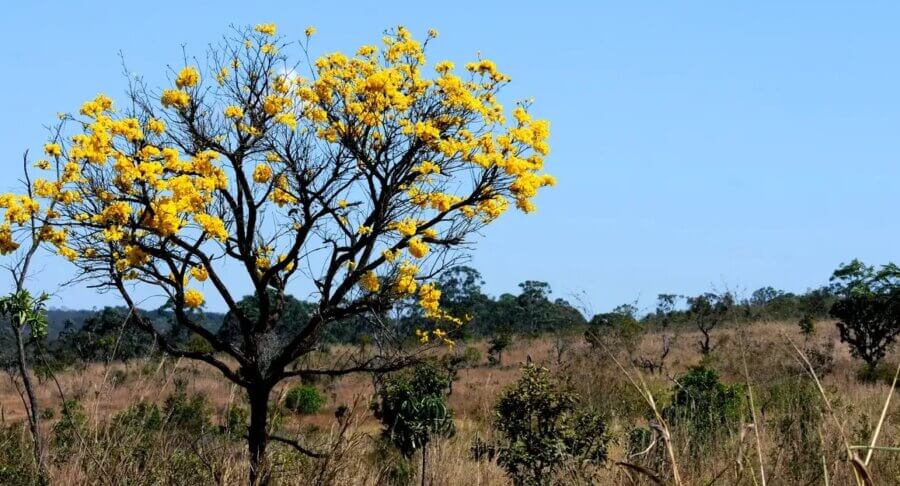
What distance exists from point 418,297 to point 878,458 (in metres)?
5.48

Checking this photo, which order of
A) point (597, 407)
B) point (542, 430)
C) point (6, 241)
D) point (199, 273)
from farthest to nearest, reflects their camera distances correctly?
point (597, 407), point (199, 273), point (6, 241), point (542, 430)

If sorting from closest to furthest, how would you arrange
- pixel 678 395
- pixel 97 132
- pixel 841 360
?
pixel 97 132 → pixel 678 395 → pixel 841 360

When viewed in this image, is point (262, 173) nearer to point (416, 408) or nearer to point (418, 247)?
point (418, 247)

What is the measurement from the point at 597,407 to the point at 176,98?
8202 millimetres

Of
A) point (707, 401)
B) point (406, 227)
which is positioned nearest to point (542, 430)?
point (406, 227)

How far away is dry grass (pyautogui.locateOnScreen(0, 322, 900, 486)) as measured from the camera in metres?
3.52

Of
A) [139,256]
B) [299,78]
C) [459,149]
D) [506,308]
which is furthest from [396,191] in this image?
[506,308]

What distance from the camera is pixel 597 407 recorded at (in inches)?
613

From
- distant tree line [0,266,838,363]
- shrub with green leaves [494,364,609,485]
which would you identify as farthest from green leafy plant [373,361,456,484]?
distant tree line [0,266,838,363]

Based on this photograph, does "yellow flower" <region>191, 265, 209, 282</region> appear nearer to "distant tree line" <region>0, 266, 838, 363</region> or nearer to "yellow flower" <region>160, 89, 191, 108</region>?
"yellow flower" <region>160, 89, 191, 108</region>

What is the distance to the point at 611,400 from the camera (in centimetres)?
1753

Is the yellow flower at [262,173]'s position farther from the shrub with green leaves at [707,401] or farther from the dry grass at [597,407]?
the shrub with green leaves at [707,401]

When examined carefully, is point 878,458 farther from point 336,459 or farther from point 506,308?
point 506,308

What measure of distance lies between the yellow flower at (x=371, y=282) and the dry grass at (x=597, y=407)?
5.83 feet
